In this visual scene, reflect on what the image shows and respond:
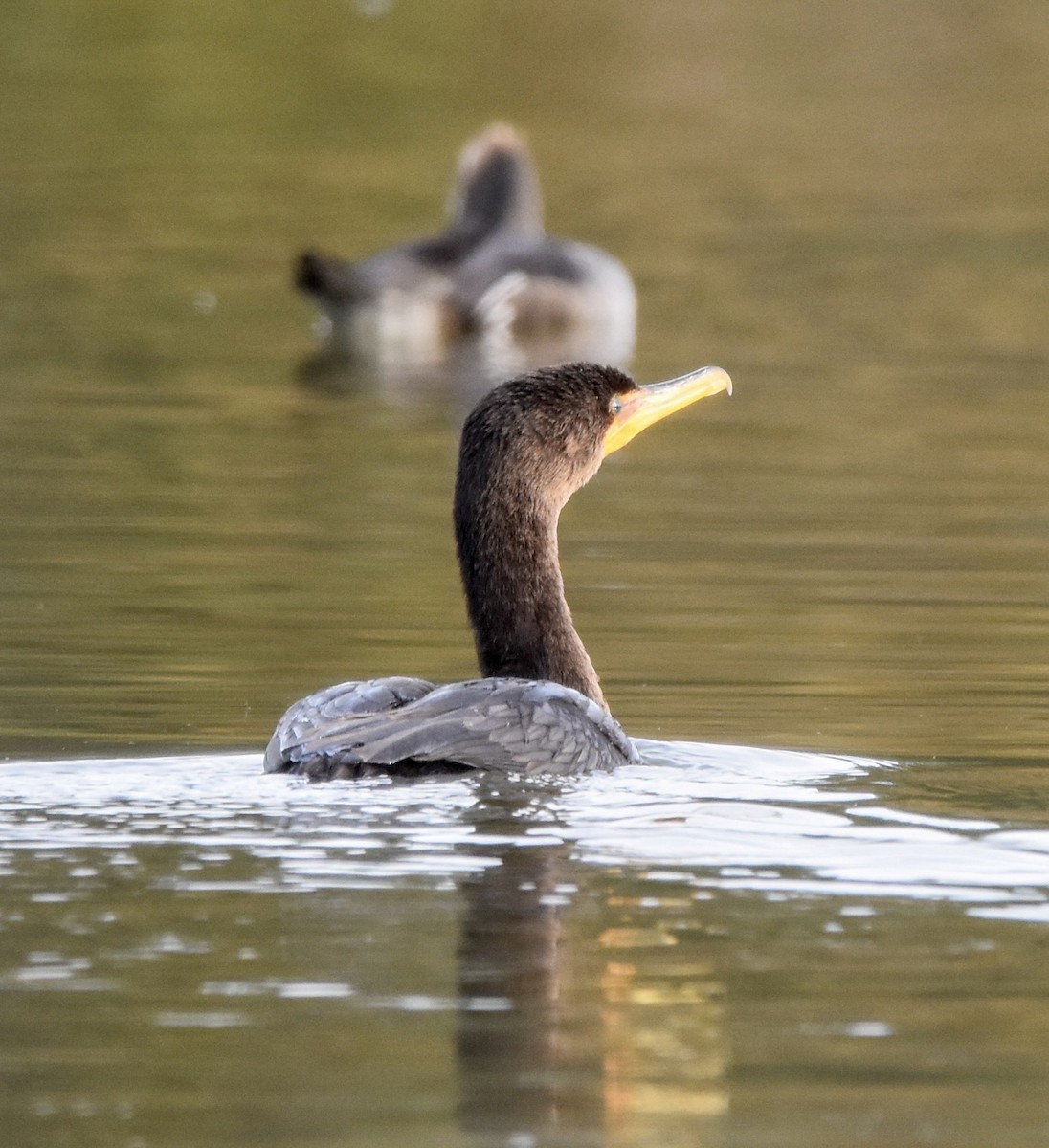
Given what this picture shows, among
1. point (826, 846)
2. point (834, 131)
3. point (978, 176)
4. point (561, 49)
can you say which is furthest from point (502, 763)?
point (561, 49)

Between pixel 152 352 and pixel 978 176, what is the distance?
13240 millimetres

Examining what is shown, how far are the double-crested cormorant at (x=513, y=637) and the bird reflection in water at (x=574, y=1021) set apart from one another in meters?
0.62

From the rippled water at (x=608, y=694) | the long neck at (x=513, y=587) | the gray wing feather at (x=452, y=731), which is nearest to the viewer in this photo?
the rippled water at (x=608, y=694)

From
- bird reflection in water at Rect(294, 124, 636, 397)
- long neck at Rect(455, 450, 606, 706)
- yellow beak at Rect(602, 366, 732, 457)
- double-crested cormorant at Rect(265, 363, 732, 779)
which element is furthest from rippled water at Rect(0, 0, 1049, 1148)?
yellow beak at Rect(602, 366, 732, 457)

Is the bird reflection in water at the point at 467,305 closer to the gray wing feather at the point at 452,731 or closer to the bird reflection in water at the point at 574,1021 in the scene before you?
the gray wing feather at the point at 452,731

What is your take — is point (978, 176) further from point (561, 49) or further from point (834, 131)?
point (561, 49)

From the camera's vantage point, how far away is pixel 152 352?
61.4ft

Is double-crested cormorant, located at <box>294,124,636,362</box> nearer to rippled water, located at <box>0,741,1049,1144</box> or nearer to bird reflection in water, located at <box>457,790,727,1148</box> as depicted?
rippled water, located at <box>0,741,1049,1144</box>

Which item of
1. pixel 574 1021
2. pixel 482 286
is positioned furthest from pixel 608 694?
pixel 482 286

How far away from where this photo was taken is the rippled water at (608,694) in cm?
522

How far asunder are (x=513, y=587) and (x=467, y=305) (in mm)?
13350

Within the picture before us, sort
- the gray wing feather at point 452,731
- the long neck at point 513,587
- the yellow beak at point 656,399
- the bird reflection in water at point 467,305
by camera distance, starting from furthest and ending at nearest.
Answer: the bird reflection in water at point 467,305, the yellow beak at point 656,399, the long neck at point 513,587, the gray wing feather at point 452,731

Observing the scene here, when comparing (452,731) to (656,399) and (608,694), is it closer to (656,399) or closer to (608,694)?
(656,399)

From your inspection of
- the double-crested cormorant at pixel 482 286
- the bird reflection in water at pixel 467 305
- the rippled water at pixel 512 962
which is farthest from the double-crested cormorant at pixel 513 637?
the double-crested cormorant at pixel 482 286
